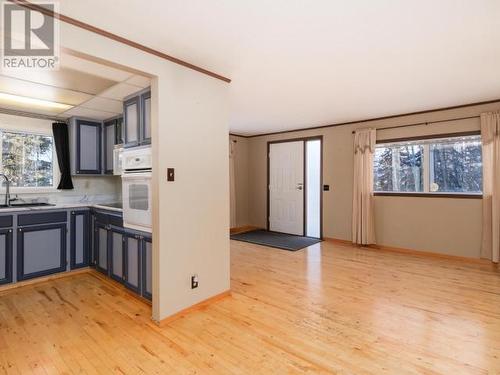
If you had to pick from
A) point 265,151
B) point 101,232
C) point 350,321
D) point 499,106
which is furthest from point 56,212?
point 499,106

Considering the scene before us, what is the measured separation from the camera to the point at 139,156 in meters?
2.68

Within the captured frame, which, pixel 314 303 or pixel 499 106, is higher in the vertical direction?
pixel 499 106

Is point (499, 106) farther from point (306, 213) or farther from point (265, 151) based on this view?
point (265, 151)

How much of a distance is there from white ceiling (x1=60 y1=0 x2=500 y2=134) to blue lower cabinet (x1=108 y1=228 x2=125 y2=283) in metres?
2.03

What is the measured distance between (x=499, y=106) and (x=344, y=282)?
10.8 ft

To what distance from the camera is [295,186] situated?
20.3 feet

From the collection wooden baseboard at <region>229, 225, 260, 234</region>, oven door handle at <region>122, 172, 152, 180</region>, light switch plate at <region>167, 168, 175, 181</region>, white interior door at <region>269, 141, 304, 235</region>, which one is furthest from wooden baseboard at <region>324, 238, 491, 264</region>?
oven door handle at <region>122, 172, 152, 180</region>

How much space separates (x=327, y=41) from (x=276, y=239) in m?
4.18

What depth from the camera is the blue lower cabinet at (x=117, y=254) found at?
307cm

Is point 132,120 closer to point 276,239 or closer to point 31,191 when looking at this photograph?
point 31,191

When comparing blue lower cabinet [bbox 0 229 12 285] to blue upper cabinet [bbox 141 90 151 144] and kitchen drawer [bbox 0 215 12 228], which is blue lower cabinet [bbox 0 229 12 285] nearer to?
kitchen drawer [bbox 0 215 12 228]

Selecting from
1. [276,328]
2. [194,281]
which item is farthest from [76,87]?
[276,328]

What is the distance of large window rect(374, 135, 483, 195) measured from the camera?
4163 mm

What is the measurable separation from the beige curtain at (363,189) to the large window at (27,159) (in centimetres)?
498
